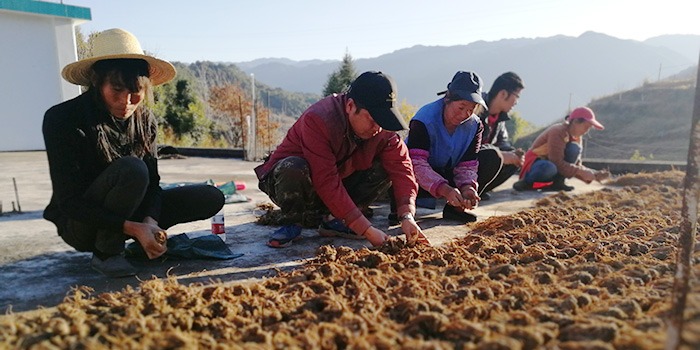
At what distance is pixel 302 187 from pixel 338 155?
28cm

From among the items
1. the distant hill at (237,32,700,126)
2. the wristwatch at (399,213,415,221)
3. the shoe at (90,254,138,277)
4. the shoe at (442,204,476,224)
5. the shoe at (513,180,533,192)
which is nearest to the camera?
the shoe at (90,254,138,277)

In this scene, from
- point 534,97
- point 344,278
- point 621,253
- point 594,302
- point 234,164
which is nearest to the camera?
point 594,302

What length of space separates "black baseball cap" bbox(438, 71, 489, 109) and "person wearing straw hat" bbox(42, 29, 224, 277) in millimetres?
1834

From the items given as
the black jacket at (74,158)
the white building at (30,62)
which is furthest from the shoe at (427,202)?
the white building at (30,62)

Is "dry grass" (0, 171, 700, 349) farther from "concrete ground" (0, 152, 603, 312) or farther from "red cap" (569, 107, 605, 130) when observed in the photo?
"red cap" (569, 107, 605, 130)

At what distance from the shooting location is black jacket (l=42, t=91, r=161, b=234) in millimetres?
2025

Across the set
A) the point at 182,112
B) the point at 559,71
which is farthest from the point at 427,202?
the point at 559,71

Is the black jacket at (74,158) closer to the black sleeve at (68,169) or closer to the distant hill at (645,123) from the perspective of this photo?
the black sleeve at (68,169)

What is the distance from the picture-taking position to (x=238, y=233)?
308 cm

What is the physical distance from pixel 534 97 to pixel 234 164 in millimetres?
171729

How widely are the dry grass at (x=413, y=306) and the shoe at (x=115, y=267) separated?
0.96 ft

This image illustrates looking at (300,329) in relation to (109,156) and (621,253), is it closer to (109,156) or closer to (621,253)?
(109,156)

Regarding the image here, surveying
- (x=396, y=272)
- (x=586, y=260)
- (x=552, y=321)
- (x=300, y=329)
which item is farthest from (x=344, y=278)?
(x=586, y=260)

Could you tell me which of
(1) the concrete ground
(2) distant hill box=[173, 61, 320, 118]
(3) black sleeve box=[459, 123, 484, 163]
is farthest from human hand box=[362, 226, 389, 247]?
(2) distant hill box=[173, 61, 320, 118]
